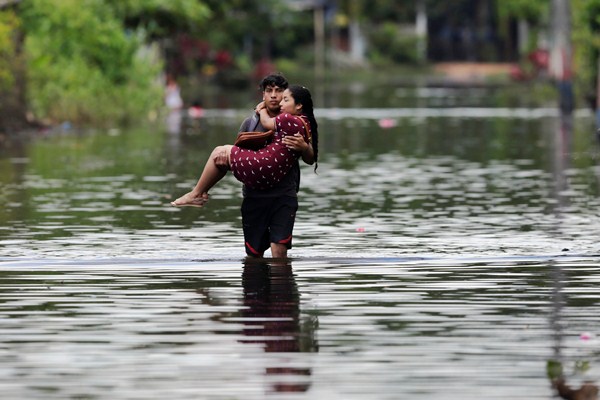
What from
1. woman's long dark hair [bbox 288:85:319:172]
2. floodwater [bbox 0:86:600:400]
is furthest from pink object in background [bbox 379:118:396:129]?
woman's long dark hair [bbox 288:85:319:172]

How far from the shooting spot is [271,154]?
44.9 feet

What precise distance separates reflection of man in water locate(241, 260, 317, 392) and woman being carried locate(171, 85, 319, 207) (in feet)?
2.14

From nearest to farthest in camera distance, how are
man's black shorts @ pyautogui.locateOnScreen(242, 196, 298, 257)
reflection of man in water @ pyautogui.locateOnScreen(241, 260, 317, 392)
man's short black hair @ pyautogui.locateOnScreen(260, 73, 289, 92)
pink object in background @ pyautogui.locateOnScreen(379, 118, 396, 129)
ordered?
reflection of man in water @ pyautogui.locateOnScreen(241, 260, 317, 392) < man's short black hair @ pyautogui.locateOnScreen(260, 73, 289, 92) < man's black shorts @ pyautogui.locateOnScreen(242, 196, 298, 257) < pink object in background @ pyautogui.locateOnScreen(379, 118, 396, 129)

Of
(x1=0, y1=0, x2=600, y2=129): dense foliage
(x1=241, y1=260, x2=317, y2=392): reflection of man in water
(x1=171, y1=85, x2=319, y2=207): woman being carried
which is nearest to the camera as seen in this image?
(x1=241, y1=260, x2=317, y2=392): reflection of man in water

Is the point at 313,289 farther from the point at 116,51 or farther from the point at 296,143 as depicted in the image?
the point at 116,51

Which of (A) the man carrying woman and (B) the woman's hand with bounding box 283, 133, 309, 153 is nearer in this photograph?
(B) the woman's hand with bounding box 283, 133, 309, 153

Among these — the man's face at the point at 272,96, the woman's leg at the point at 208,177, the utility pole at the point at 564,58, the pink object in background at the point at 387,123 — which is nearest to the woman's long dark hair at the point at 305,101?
the man's face at the point at 272,96

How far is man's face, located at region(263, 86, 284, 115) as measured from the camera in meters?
13.8

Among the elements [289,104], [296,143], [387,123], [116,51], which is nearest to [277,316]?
[296,143]

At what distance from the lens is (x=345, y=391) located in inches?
342

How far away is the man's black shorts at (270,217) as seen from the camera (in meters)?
13.9

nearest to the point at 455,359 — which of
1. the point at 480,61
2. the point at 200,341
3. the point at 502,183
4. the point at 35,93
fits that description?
the point at 200,341

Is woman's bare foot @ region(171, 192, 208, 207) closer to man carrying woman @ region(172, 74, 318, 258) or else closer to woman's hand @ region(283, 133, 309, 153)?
man carrying woman @ region(172, 74, 318, 258)

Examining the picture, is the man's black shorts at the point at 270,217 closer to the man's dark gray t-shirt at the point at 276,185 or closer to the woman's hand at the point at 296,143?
the man's dark gray t-shirt at the point at 276,185
